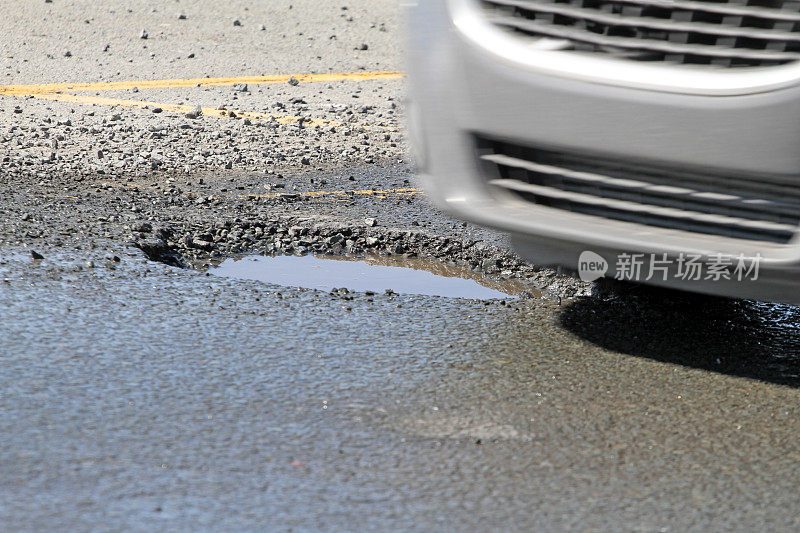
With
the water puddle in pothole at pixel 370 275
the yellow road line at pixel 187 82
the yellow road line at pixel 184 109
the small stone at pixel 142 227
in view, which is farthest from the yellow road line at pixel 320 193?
the yellow road line at pixel 187 82

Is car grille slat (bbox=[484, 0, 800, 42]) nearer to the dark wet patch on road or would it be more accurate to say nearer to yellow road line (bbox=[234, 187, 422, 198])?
the dark wet patch on road

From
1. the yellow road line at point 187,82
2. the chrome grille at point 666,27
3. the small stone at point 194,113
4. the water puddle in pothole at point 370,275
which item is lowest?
the yellow road line at point 187,82

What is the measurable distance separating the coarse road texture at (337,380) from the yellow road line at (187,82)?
291 cm

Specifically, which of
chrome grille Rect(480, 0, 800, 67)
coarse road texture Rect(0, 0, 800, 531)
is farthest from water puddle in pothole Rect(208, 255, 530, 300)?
chrome grille Rect(480, 0, 800, 67)

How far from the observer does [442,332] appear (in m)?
3.80

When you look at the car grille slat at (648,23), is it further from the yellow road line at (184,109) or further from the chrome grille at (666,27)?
the yellow road line at (184,109)

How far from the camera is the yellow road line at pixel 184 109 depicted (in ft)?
26.6

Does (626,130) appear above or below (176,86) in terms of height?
above

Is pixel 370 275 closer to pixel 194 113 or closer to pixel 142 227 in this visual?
pixel 142 227

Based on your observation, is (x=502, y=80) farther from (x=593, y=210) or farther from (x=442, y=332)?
(x=442, y=332)

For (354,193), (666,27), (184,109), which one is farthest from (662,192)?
(184,109)

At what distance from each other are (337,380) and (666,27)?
152 cm

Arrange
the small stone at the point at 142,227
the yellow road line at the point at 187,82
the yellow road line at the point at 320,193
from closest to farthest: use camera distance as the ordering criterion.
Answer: the small stone at the point at 142,227 → the yellow road line at the point at 320,193 → the yellow road line at the point at 187,82

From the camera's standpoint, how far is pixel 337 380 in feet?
10.8
